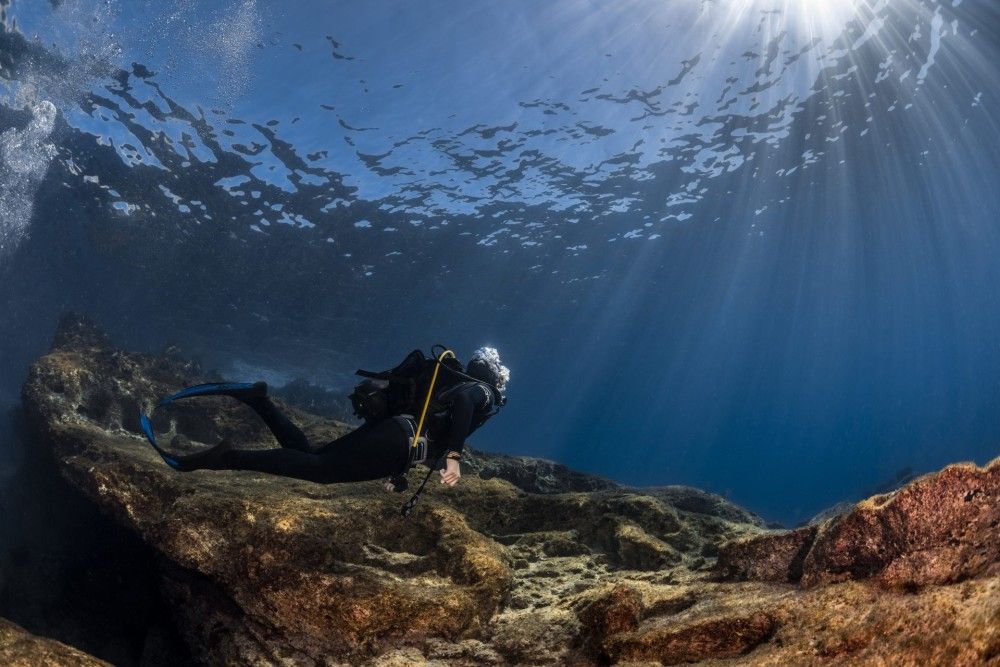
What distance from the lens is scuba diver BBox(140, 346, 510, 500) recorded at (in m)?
4.38

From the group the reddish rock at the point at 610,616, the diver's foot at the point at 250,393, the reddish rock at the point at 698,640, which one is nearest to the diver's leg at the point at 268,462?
the diver's foot at the point at 250,393

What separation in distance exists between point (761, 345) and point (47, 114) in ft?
194

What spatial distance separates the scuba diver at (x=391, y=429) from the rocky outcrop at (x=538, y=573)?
0.28 m

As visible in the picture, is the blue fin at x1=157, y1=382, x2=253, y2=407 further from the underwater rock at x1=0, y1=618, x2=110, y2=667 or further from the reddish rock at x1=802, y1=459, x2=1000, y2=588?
the reddish rock at x1=802, y1=459, x2=1000, y2=588

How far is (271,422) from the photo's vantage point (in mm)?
5074

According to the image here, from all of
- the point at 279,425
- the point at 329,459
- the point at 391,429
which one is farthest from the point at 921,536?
the point at 279,425

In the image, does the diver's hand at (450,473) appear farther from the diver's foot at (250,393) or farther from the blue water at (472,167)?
the blue water at (472,167)

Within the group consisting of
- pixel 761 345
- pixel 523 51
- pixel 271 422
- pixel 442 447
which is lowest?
pixel 442 447

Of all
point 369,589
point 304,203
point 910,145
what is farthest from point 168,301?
point 910,145

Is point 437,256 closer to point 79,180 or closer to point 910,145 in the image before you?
point 79,180

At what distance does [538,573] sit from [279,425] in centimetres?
296

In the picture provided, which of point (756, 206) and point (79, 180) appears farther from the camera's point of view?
point (756, 206)

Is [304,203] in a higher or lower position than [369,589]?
higher

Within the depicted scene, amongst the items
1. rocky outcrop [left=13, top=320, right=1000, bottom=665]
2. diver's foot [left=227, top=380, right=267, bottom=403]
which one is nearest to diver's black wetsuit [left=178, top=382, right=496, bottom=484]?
rocky outcrop [left=13, top=320, right=1000, bottom=665]
